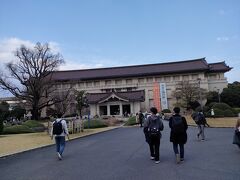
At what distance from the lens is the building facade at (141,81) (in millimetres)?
66750

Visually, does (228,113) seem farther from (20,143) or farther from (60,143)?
(60,143)

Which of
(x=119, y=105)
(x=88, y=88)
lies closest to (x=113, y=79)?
(x=88, y=88)

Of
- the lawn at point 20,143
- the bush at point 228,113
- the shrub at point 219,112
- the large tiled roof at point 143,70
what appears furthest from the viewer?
the large tiled roof at point 143,70

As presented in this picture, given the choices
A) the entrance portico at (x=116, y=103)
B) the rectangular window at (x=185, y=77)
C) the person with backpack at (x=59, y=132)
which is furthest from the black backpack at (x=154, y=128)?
the rectangular window at (x=185, y=77)

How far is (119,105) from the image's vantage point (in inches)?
2589

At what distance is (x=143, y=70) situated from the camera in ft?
256

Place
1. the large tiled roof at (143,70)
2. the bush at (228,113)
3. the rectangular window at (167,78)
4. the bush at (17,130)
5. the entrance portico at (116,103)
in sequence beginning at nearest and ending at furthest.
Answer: the bush at (17,130) → the bush at (228,113) → the entrance portico at (116,103) → the large tiled roof at (143,70) → the rectangular window at (167,78)

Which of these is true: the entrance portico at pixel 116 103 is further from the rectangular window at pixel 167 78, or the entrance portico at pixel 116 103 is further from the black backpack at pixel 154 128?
the black backpack at pixel 154 128

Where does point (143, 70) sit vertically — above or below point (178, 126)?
above

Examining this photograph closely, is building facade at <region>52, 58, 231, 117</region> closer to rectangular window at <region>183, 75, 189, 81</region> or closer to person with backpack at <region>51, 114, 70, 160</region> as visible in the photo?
rectangular window at <region>183, 75, 189, 81</region>

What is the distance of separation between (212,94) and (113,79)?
2498 cm

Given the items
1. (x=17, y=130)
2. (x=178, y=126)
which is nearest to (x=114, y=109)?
(x=17, y=130)

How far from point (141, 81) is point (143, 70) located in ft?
9.88

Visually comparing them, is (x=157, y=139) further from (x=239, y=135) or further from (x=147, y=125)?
(x=239, y=135)
